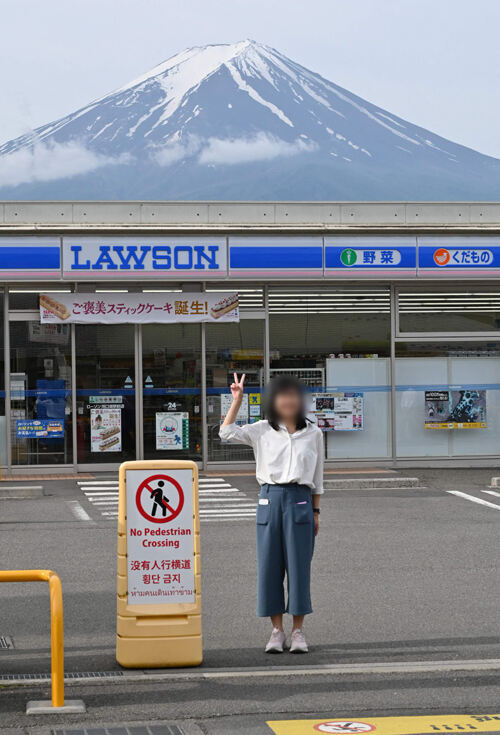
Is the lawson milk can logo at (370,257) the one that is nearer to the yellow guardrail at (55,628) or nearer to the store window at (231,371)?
the store window at (231,371)

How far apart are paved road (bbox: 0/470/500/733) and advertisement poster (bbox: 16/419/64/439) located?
5.35 meters

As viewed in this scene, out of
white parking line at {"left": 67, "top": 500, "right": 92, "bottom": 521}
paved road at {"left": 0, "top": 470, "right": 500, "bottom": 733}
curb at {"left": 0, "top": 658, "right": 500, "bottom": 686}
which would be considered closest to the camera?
paved road at {"left": 0, "top": 470, "right": 500, "bottom": 733}

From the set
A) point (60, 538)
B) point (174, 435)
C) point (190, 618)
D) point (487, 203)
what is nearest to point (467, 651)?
point (190, 618)

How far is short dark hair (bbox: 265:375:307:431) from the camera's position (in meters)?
7.18

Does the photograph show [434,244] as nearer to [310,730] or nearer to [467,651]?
[467,651]

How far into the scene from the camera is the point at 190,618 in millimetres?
6684

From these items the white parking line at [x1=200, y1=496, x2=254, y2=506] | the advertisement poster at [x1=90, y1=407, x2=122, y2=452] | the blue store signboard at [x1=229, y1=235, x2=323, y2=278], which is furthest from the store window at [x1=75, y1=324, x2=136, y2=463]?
the white parking line at [x1=200, y1=496, x2=254, y2=506]

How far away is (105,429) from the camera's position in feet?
67.6

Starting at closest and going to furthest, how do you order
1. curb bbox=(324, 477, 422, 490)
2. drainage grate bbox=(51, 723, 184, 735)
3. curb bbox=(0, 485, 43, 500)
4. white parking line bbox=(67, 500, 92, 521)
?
drainage grate bbox=(51, 723, 184, 735) → white parking line bbox=(67, 500, 92, 521) → curb bbox=(0, 485, 43, 500) → curb bbox=(324, 477, 422, 490)

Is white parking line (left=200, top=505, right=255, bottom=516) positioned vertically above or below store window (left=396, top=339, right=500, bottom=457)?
below

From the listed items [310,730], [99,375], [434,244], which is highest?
[434,244]

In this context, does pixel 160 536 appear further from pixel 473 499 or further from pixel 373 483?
pixel 373 483

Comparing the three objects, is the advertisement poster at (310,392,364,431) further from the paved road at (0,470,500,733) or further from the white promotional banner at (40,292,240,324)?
the paved road at (0,470,500,733)

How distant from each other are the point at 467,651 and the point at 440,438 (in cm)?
1468
